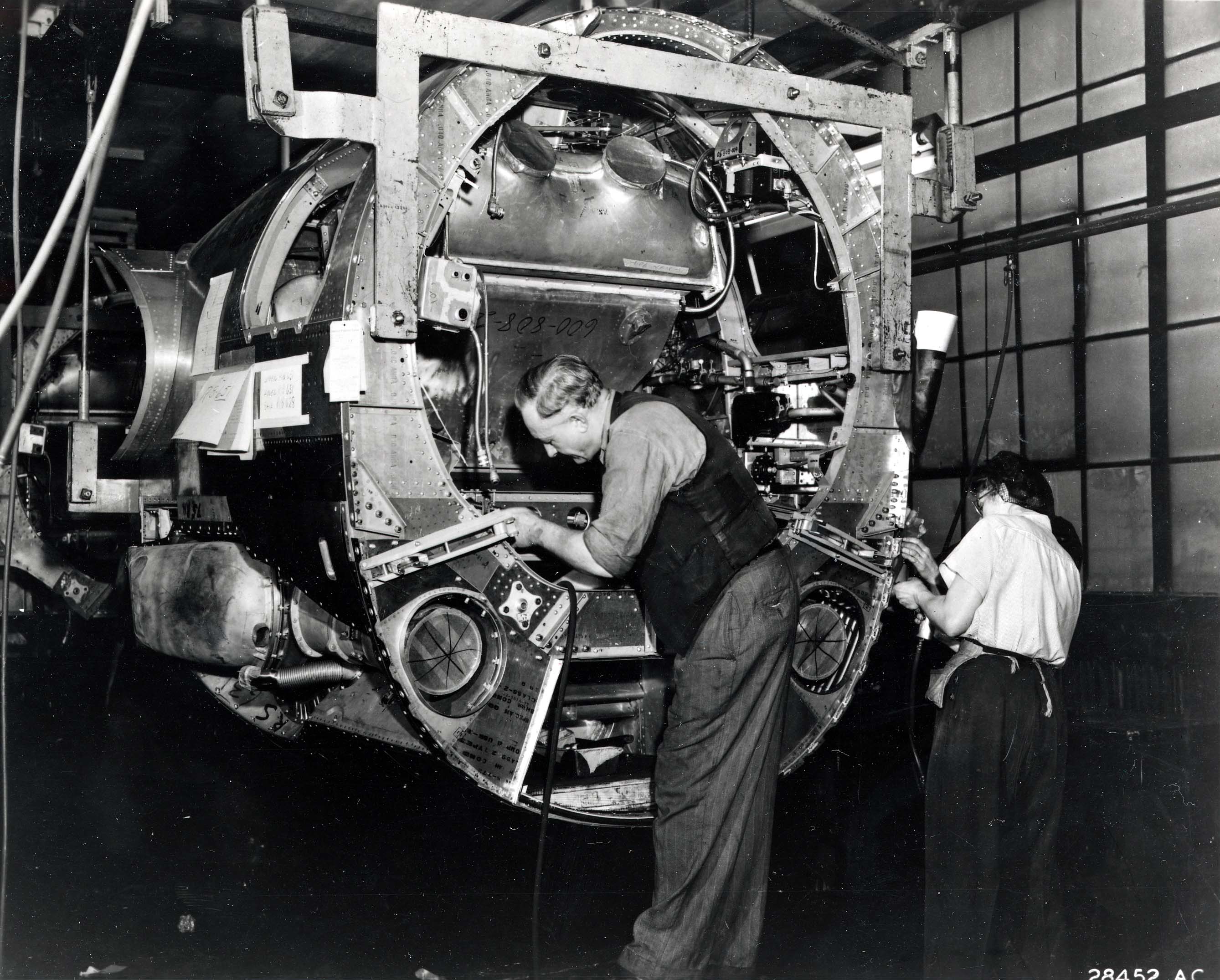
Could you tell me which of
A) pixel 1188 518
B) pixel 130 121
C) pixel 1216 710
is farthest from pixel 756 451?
pixel 130 121

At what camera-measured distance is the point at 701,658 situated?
3.33 meters

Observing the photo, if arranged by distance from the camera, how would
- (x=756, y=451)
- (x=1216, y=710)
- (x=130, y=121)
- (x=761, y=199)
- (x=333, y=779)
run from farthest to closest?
(x=130, y=121), (x=1216, y=710), (x=333, y=779), (x=756, y=451), (x=761, y=199)

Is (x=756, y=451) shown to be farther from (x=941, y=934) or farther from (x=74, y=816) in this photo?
(x=74, y=816)

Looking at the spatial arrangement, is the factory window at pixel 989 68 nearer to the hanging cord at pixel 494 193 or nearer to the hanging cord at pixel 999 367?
the hanging cord at pixel 999 367

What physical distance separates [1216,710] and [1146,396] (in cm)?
188

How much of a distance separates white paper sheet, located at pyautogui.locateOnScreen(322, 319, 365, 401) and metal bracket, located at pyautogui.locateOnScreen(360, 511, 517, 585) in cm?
51

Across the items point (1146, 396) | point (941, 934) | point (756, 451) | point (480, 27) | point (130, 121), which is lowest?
point (941, 934)

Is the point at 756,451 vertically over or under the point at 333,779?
over

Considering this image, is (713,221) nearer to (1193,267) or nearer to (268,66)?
(268,66)

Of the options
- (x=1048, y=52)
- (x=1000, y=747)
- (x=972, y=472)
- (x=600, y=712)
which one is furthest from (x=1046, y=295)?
(x=600, y=712)

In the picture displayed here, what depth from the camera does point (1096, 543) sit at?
22.7 feet

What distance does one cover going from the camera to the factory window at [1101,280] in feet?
20.7

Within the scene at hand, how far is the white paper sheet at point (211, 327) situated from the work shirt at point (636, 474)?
7.20 feet

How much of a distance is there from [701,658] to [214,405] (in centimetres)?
231
